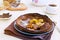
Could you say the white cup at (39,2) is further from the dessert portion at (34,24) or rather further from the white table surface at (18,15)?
the dessert portion at (34,24)

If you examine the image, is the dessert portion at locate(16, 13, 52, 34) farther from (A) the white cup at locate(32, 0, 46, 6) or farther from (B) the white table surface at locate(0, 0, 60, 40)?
(A) the white cup at locate(32, 0, 46, 6)

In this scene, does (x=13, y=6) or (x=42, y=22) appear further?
(x=13, y=6)

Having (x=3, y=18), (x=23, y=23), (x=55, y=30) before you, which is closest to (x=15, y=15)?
(x=3, y=18)

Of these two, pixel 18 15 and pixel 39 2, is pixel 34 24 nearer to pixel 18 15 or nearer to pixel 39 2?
pixel 18 15

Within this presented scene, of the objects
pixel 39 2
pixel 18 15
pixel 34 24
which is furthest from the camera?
pixel 39 2

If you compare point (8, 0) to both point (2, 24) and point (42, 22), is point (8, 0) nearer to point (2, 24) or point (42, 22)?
point (2, 24)

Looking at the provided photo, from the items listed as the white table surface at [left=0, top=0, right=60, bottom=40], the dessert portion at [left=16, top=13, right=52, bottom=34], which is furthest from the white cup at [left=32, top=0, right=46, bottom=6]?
the dessert portion at [left=16, top=13, right=52, bottom=34]

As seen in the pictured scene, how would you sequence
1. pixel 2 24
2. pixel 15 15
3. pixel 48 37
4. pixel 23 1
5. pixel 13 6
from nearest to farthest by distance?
1. pixel 48 37
2. pixel 2 24
3. pixel 15 15
4. pixel 13 6
5. pixel 23 1

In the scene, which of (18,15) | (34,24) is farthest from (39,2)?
(34,24)
